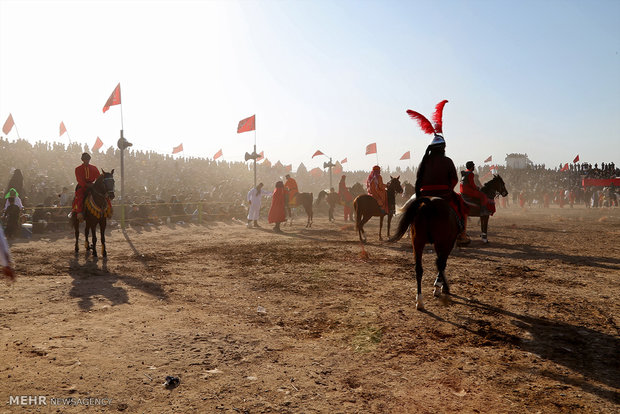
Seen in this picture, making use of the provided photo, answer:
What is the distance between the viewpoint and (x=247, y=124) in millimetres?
25328

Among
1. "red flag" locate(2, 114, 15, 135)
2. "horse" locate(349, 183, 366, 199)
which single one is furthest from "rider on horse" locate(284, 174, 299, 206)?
"red flag" locate(2, 114, 15, 135)

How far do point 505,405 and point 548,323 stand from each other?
2.36 metres

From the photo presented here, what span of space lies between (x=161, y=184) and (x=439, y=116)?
2921 centimetres

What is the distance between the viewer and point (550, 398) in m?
3.09

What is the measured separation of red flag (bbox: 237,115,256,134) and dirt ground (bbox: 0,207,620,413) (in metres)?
17.7

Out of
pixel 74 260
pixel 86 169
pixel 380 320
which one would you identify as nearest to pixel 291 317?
pixel 380 320

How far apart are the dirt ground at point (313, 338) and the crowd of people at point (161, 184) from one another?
32.8 ft

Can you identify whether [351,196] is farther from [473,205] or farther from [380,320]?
[380,320]

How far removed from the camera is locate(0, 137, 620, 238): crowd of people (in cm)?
1711

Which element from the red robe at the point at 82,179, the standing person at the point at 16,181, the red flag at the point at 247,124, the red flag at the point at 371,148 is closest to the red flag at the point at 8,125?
the standing person at the point at 16,181

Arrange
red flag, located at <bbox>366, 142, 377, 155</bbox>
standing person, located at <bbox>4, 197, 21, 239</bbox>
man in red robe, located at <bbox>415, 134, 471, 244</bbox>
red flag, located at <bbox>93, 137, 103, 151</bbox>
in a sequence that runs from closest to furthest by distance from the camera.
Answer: man in red robe, located at <bbox>415, 134, 471, 244</bbox> → standing person, located at <bbox>4, 197, 21, 239</bbox> → red flag, located at <bbox>93, 137, 103, 151</bbox> → red flag, located at <bbox>366, 142, 377, 155</bbox>

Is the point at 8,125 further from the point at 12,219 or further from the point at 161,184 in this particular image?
the point at 12,219

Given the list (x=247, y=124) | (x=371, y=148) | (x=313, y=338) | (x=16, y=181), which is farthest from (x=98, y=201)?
(x=371, y=148)

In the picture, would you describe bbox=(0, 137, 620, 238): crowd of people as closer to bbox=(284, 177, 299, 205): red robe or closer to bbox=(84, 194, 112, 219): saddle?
bbox=(284, 177, 299, 205): red robe
